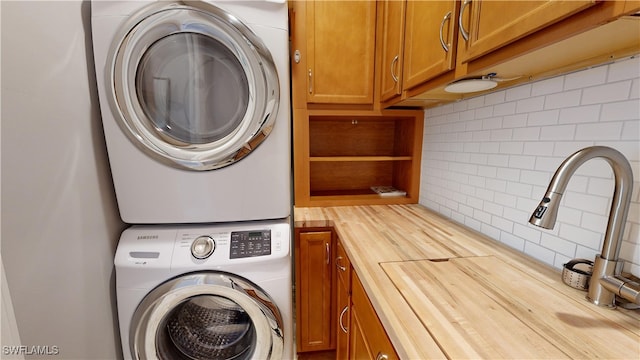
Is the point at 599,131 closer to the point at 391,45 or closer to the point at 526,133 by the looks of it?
the point at 526,133

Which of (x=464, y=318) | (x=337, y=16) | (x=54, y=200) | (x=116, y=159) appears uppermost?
(x=337, y=16)

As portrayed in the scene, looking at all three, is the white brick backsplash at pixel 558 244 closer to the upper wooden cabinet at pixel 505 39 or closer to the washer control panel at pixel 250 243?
the upper wooden cabinet at pixel 505 39

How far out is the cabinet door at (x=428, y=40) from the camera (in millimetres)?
806

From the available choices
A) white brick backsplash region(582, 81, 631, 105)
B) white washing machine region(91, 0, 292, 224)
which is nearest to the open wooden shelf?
white washing machine region(91, 0, 292, 224)

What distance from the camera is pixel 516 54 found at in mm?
594

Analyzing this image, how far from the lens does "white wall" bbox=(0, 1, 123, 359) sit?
63 cm

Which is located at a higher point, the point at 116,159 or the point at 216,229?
the point at 116,159

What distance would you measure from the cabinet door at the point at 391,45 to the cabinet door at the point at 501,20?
1.49ft

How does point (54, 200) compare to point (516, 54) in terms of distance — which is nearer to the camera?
point (516, 54)

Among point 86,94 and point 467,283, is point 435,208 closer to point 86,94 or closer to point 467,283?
point 467,283

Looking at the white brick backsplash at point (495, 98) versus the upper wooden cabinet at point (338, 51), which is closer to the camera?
the white brick backsplash at point (495, 98)

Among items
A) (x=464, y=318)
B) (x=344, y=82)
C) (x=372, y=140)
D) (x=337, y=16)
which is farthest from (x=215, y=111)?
(x=372, y=140)

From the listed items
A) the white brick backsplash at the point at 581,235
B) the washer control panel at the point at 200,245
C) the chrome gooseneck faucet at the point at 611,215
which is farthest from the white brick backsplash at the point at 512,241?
the washer control panel at the point at 200,245

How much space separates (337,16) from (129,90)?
113 centimetres
